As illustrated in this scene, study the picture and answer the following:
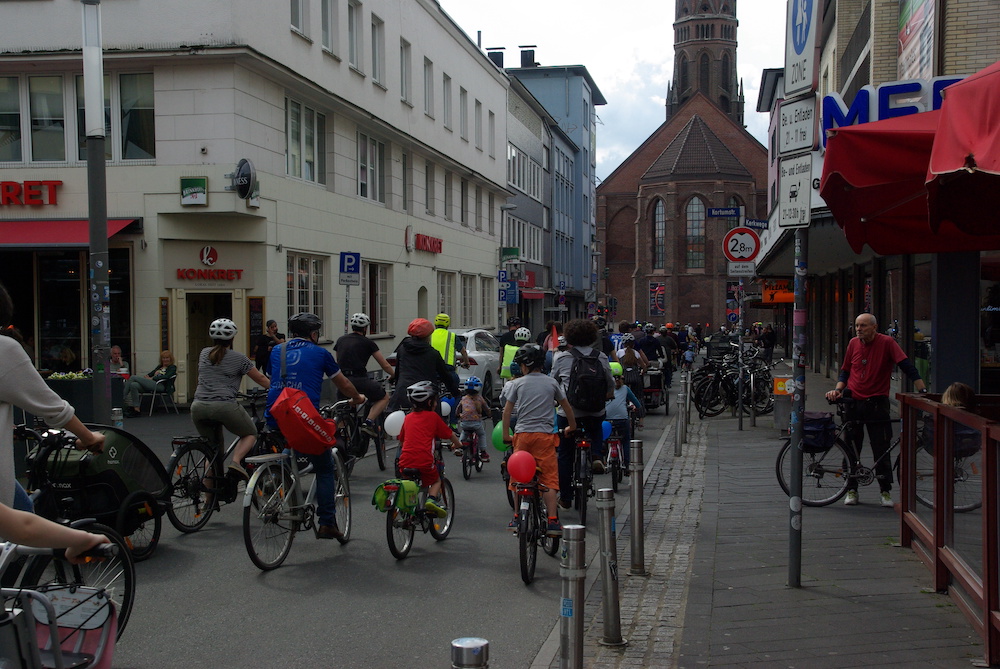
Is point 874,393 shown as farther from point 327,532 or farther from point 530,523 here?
point 327,532

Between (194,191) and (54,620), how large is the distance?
15.8 m

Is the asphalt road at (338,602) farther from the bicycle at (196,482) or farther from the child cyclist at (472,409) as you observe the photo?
the child cyclist at (472,409)

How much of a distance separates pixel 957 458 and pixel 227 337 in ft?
18.7

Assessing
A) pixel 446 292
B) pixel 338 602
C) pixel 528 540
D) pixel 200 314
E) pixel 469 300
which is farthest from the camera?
pixel 469 300

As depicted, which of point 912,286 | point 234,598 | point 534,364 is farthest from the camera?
point 912,286

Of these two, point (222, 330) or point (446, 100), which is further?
point (446, 100)

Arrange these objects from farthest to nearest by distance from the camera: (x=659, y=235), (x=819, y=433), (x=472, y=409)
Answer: (x=659, y=235)
(x=472, y=409)
(x=819, y=433)

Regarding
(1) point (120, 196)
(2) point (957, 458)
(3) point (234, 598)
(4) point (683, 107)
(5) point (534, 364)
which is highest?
(4) point (683, 107)

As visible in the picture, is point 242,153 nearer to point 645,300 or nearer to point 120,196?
point 120,196

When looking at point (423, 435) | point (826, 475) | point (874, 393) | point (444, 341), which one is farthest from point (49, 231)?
point (874, 393)

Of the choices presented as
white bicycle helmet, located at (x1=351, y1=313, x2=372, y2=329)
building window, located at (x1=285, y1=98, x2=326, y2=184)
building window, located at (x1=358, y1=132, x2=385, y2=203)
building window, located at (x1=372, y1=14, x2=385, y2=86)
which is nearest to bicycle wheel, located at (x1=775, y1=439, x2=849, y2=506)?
white bicycle helmet, located at (x1=351, y1=313, x2=372, y2=329)

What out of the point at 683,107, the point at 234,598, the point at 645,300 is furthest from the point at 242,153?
the point at 683,107

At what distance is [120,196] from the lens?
1859 centimetres

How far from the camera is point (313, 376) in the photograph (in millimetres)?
7539
